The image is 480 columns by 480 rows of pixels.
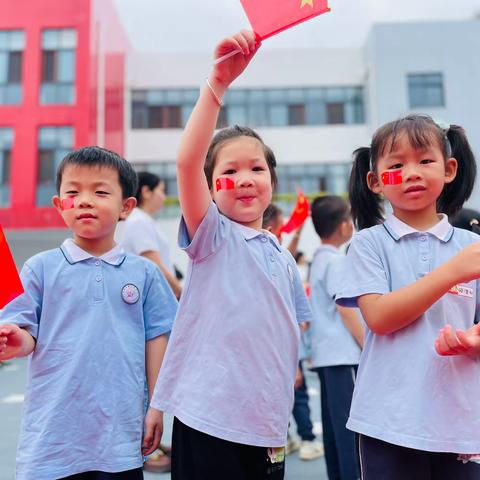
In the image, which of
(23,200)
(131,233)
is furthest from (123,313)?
(23,200)

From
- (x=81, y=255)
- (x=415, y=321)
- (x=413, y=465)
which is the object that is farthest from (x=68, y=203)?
(x=413, y=465)

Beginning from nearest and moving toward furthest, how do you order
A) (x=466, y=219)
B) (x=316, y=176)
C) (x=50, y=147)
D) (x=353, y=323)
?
1. (x=466, y=219)
2. (x=353, y=323)
3. (x=50, y=147)
4. (x=316, y=176)

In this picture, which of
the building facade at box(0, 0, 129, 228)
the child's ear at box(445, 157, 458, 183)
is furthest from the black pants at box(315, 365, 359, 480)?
the building facade at box(0, 0, 129, 228)

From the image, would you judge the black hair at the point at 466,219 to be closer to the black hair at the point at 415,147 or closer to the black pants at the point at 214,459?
the black hair at the point at 415,147

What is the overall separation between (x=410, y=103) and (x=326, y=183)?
2744mm

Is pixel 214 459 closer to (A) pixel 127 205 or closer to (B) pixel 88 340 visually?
(B) pixel 88 340

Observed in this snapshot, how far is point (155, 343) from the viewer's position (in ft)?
4.41

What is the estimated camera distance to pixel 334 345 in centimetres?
229

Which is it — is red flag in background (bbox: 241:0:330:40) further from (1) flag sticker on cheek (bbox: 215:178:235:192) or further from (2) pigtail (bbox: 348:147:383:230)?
(2) pigtail (bbox: 348:147:383:230)

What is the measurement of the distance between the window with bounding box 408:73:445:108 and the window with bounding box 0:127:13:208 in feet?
29.8

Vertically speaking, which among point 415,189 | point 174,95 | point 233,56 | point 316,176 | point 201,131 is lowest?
point 415,189

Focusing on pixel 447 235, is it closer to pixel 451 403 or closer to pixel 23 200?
pixel 451 403

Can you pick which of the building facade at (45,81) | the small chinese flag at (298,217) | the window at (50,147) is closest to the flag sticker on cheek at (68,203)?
the small chinese flag at (298,217)

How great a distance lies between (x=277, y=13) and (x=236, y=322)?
0.62 meters
